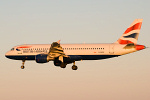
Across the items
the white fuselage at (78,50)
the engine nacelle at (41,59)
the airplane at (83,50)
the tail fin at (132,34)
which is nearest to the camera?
the engine nacelle at (41,59)

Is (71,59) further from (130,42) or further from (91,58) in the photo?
(130,42)

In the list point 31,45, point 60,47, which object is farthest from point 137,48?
point 31,45

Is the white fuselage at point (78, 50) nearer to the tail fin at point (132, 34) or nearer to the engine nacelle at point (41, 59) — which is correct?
the tail fin at point (132, 34)

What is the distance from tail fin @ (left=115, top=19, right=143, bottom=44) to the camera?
64.3 meters

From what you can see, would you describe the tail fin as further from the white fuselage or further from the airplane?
the white fuselage

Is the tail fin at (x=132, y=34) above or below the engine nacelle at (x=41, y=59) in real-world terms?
above

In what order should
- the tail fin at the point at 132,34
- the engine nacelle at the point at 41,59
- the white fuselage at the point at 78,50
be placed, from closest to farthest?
the engine nacelle at the point at 41,59 < the white fuselage at the point at 78,50 < the tail fin at the point at 132,34

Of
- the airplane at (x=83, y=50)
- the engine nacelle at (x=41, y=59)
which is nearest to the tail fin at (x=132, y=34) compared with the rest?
the airplane at (x=83, y=50)

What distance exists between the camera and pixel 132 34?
64.6 metres

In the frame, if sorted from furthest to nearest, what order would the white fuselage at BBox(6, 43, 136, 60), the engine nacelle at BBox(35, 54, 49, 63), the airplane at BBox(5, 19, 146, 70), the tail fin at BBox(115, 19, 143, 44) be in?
the tail fin at BBox(115, 19, 143, 44), the white fuselage at BBox(6, 43, 136, 60), the airplane at BBox(5, 19, 146, 70), the engine nacelle at BBox(35, 54, 49, 63)

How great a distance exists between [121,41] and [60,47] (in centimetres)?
1000

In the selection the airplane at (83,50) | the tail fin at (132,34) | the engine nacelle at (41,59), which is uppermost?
the tail fin at (132,34)

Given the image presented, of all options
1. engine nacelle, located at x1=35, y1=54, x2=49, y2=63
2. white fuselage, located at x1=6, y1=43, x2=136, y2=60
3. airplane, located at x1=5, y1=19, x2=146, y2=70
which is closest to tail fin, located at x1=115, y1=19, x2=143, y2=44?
airplane, located at x1=5, y1=19, x2=146, y2=70

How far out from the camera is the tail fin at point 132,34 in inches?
2532
